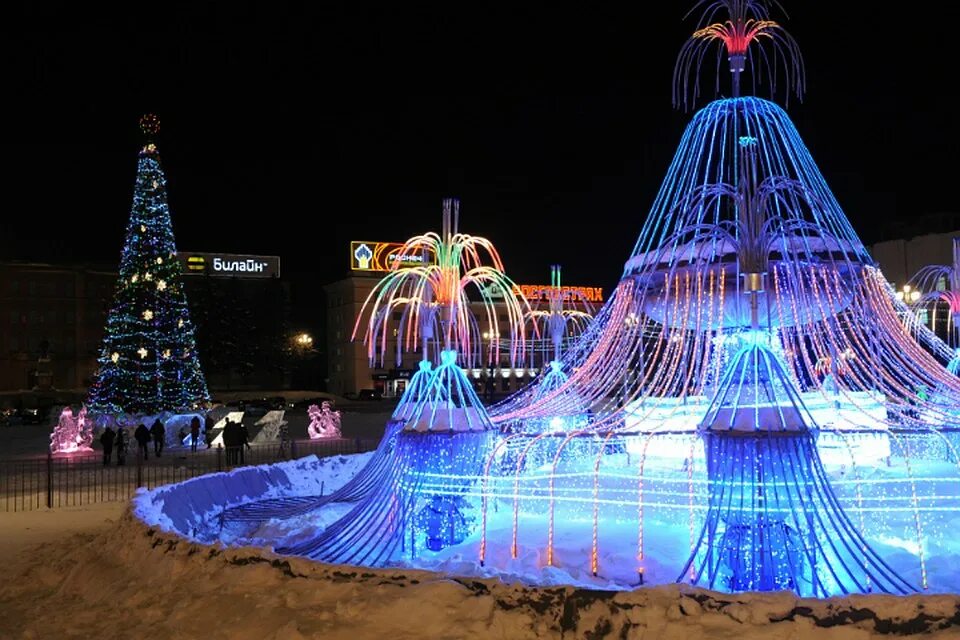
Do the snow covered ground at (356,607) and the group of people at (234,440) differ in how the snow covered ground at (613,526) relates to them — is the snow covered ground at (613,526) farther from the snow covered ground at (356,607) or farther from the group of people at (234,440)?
the group of people at (234,440)

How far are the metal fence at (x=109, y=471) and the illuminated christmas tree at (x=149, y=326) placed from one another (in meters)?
4.66

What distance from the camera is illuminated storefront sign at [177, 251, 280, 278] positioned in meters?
64.2


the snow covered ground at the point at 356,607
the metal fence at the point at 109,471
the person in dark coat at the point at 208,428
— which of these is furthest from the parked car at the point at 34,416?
the snow covered ground at the point at 356,607

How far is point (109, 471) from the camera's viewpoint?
19.6 meters

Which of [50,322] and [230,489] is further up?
[50,322]

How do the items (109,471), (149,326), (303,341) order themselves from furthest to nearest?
(303,341) < (149,326) < (109,471)

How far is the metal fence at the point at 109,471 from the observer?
1603cm

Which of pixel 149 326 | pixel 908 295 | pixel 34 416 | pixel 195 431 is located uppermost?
pixel 908 295

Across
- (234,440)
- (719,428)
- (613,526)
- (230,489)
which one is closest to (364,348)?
(234,440)

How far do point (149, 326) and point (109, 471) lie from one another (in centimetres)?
1168

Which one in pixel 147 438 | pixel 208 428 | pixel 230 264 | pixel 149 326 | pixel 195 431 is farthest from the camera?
pixel 230 264

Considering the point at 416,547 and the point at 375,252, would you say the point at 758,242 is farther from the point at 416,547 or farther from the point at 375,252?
the point at 375,252

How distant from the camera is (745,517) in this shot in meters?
7.73

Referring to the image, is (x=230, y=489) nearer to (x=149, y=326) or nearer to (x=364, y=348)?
(x=149, y=326)
